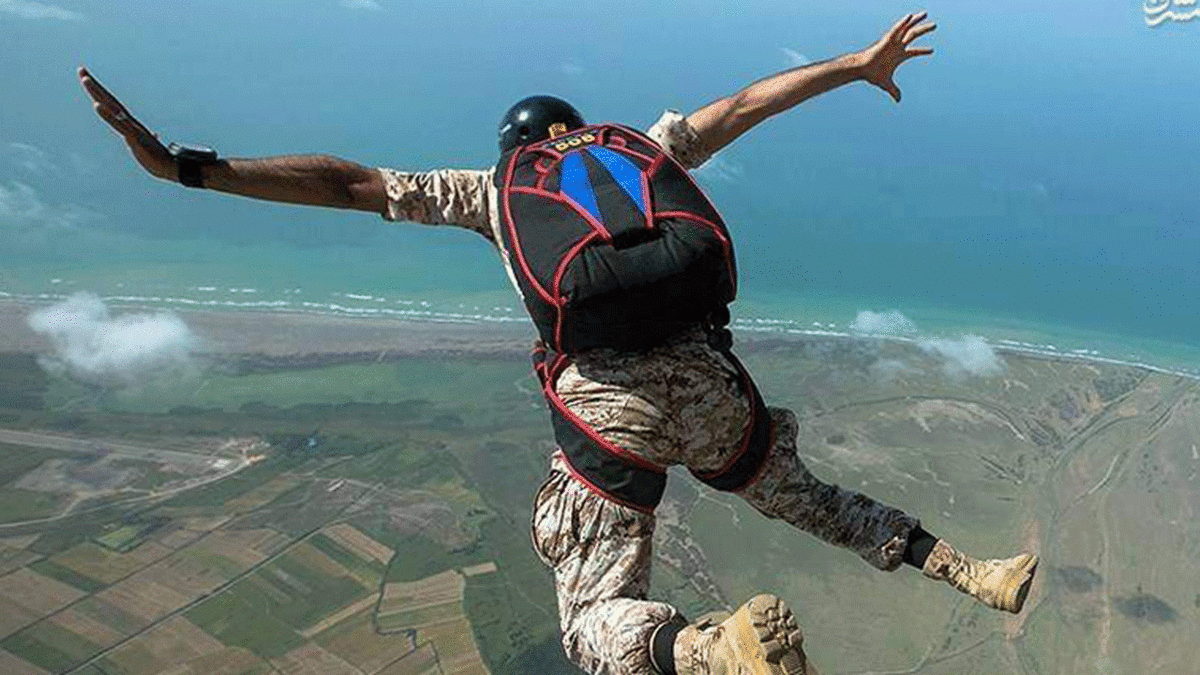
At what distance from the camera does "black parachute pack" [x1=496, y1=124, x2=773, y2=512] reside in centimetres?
326

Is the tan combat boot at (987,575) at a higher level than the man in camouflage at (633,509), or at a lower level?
lower

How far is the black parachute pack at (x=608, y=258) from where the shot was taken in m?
3.26

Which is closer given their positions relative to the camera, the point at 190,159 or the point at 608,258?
the point at 608,258

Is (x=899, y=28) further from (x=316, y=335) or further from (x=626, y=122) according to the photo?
(x=626, y=122)

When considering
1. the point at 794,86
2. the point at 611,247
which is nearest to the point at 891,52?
the point at 794,86

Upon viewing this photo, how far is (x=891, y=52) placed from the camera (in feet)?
15.3

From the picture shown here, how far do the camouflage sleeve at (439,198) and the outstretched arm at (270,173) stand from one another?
0.16 ft

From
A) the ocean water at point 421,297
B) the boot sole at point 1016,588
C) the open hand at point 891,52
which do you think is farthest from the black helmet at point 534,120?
the ocean water at point 421,297

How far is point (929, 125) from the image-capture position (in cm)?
11669

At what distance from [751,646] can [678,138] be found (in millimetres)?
2174

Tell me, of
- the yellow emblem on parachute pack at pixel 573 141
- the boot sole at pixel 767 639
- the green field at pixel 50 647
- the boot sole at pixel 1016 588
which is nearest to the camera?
the boot sole at pixel 767 639

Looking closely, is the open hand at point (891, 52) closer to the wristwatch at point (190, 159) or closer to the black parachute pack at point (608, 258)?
the black parachute pack at point (608, 258)

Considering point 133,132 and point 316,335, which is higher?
point 133,132

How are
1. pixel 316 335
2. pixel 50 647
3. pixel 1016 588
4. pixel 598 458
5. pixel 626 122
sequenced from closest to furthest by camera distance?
pixel 598 458, pixel 1016 588, pixel 50 647, pixel 316 335, pixel 626 122
